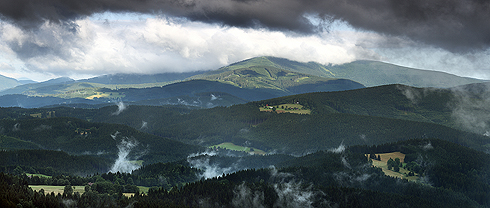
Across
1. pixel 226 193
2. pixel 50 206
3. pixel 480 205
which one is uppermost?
pixel 50 206

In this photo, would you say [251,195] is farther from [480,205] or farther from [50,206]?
[480,205]

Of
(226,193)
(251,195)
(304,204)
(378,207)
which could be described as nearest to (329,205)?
(304,204)

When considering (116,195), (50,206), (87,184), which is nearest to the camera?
(50,206)

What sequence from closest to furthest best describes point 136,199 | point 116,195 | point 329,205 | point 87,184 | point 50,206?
point 50,206 < point 136,199 < point 116,195 < point 329,205 < point 87,184

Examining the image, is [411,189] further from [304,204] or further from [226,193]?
[226,193]

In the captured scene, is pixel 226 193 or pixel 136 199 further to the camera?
pixel 226 193

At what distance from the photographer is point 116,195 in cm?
16400

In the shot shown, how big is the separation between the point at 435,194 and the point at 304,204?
2994 inches

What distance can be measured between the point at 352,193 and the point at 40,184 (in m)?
156

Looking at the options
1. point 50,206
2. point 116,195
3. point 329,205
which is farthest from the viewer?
point 329,205

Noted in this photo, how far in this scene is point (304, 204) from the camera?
17712 cm

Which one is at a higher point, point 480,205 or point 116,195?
point 116,195

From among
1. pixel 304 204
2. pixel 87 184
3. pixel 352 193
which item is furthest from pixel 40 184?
pixel 352 193

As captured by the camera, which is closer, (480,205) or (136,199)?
(136,199)
